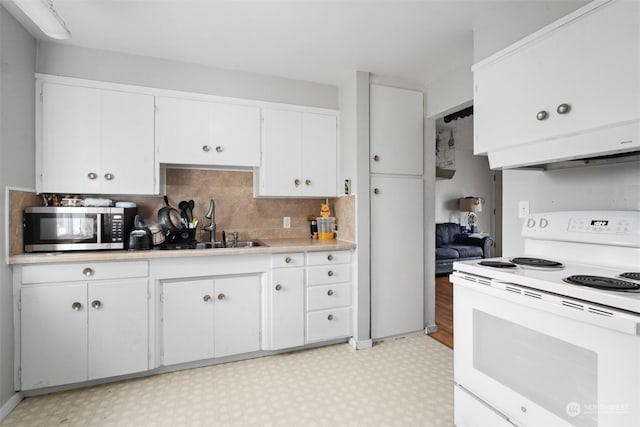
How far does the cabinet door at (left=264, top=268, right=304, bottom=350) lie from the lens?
2.56 m

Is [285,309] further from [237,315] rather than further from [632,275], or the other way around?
[632,275]

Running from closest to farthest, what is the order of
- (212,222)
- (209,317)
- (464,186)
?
(209,317), (212,222), (464,186)

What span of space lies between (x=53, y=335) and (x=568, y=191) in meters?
3.14

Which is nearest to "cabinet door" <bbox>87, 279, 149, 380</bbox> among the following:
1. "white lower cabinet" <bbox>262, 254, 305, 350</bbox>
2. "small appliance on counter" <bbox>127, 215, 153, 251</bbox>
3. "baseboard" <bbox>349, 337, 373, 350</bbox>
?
"small appliance on counter" <bbox>127, 215, 153, 251</bbox>

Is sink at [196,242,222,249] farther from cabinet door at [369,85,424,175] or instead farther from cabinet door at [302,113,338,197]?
cabinet door at [369,85,424,175]

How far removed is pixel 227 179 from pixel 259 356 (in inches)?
62.4

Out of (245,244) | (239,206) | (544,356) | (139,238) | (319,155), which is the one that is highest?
(319,155)

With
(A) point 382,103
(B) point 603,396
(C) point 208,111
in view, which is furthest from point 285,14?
(B) point 603,396

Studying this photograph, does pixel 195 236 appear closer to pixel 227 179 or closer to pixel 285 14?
pixel 227 179

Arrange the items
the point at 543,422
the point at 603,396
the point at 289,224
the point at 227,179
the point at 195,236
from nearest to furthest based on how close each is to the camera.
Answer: the point at 603,396 → the point at 543,422 → the point at 195,236 → the point at 227,179 → the point at 289,224

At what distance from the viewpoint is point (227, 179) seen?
9.91 feet

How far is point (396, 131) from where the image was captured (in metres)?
2.97

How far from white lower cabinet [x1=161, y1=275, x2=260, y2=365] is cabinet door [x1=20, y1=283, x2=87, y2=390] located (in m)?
0.49

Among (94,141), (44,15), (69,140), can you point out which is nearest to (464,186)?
(94,141)
